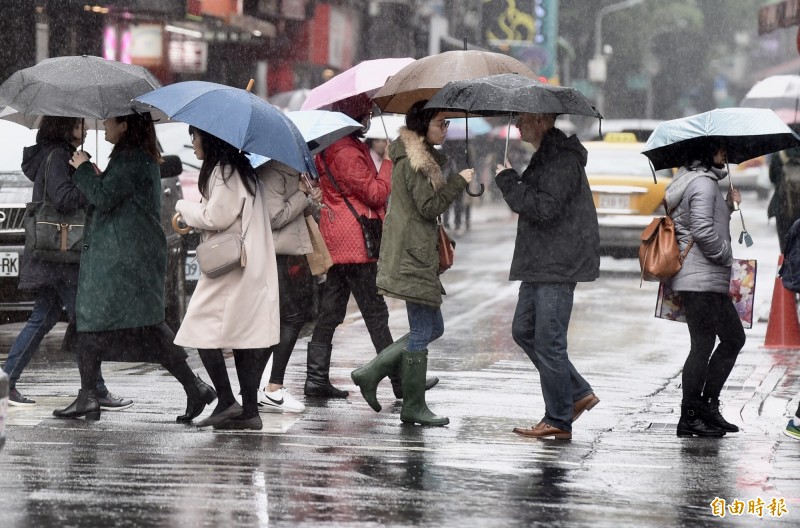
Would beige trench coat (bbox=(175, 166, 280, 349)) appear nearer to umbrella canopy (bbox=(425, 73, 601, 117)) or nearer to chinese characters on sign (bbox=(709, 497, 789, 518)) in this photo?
umbrella canopy (bbox=(425, 73, 601, 117))

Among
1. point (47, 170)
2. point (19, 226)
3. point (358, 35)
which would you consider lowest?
point (19, 226)

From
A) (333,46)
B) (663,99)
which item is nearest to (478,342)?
(333,46)

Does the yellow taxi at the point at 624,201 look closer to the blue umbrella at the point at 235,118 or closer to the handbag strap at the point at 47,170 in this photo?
the handbag strap at the point at 47,170

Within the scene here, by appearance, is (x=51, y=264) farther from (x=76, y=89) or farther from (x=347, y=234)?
(x=347, y=234)

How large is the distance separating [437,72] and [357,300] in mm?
1681

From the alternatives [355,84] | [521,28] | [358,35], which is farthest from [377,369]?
[521,28]

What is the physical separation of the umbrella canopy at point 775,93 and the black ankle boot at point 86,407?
11.1 m

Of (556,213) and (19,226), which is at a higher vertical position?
(556,213)

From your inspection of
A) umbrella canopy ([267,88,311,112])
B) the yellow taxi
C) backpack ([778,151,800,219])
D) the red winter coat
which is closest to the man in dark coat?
the red winter coat

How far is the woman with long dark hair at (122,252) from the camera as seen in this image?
815cm

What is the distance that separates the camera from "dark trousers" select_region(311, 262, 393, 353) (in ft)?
31.1

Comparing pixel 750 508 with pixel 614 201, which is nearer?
pixel 750 508

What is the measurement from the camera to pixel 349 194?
9.34 metres

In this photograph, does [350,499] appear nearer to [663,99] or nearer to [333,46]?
[333,46]
